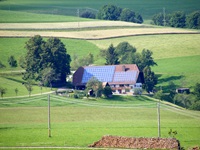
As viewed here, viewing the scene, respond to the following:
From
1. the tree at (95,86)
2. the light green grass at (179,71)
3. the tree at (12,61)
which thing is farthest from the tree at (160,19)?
the tree at (95,86)

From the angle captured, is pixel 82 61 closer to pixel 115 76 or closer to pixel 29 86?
pixel 115 76

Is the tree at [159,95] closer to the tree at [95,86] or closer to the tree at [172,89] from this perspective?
the tree at [172,89]

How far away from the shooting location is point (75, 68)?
391 ft

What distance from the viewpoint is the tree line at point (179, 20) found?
529 feet

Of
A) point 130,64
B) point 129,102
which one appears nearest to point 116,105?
point 129,102

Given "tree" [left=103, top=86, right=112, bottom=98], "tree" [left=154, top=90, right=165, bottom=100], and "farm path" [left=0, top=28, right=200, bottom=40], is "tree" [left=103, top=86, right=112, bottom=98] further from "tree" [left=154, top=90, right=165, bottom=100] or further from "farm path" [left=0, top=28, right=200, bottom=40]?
"farm path" [left=0, top=28, right=200, bottom=40]

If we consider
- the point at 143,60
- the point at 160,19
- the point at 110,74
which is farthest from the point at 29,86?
the point at 160,19

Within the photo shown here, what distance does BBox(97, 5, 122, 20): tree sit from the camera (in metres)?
175

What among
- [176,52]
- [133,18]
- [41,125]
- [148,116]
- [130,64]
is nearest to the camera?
[41,125]

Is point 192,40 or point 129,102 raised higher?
point 192,40

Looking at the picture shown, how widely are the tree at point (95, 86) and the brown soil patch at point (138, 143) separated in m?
44.9

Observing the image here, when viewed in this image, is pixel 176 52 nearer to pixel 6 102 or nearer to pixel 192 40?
pixel 192 40

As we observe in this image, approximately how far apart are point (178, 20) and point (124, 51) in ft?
143

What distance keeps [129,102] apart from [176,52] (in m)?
35.0
